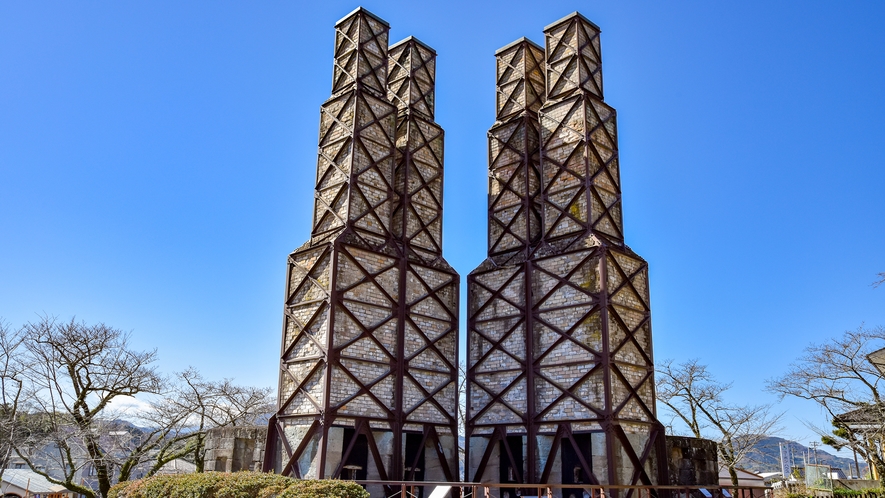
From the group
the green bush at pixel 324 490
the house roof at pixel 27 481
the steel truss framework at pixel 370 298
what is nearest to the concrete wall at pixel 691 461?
the steel truss framework at pixel 370 298

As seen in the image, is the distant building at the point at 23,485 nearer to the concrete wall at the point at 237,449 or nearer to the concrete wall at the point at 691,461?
the concrete wall at the point at 237,449

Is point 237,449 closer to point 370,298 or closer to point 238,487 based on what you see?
point 370,298

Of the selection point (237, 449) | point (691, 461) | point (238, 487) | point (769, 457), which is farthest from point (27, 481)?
point (769, 457)

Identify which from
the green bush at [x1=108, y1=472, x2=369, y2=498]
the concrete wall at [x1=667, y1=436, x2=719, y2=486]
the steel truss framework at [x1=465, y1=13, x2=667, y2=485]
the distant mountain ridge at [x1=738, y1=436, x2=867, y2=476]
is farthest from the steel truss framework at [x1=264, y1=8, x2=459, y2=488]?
the distant mountain ridge at [x1=738, y1=436, x2=867, y2=476]

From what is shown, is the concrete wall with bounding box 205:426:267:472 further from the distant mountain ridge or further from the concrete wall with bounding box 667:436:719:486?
the distant mountain ridge

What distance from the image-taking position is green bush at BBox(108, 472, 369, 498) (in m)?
12.8

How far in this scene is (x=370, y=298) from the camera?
827 inches

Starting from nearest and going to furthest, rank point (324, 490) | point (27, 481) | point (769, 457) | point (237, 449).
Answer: point (324, 490), point (237, 449), point (27, 481), point (769, 457)

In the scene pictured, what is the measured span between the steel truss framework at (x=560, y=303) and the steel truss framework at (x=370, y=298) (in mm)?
1417

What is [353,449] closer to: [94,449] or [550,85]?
[94,449]

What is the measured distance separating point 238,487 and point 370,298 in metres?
7.88

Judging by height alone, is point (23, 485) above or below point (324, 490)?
below

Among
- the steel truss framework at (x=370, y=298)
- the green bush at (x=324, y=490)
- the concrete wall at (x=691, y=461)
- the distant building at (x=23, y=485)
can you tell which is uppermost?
the steel truss framework at (x=370, y=298)

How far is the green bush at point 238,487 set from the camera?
12.8 m
